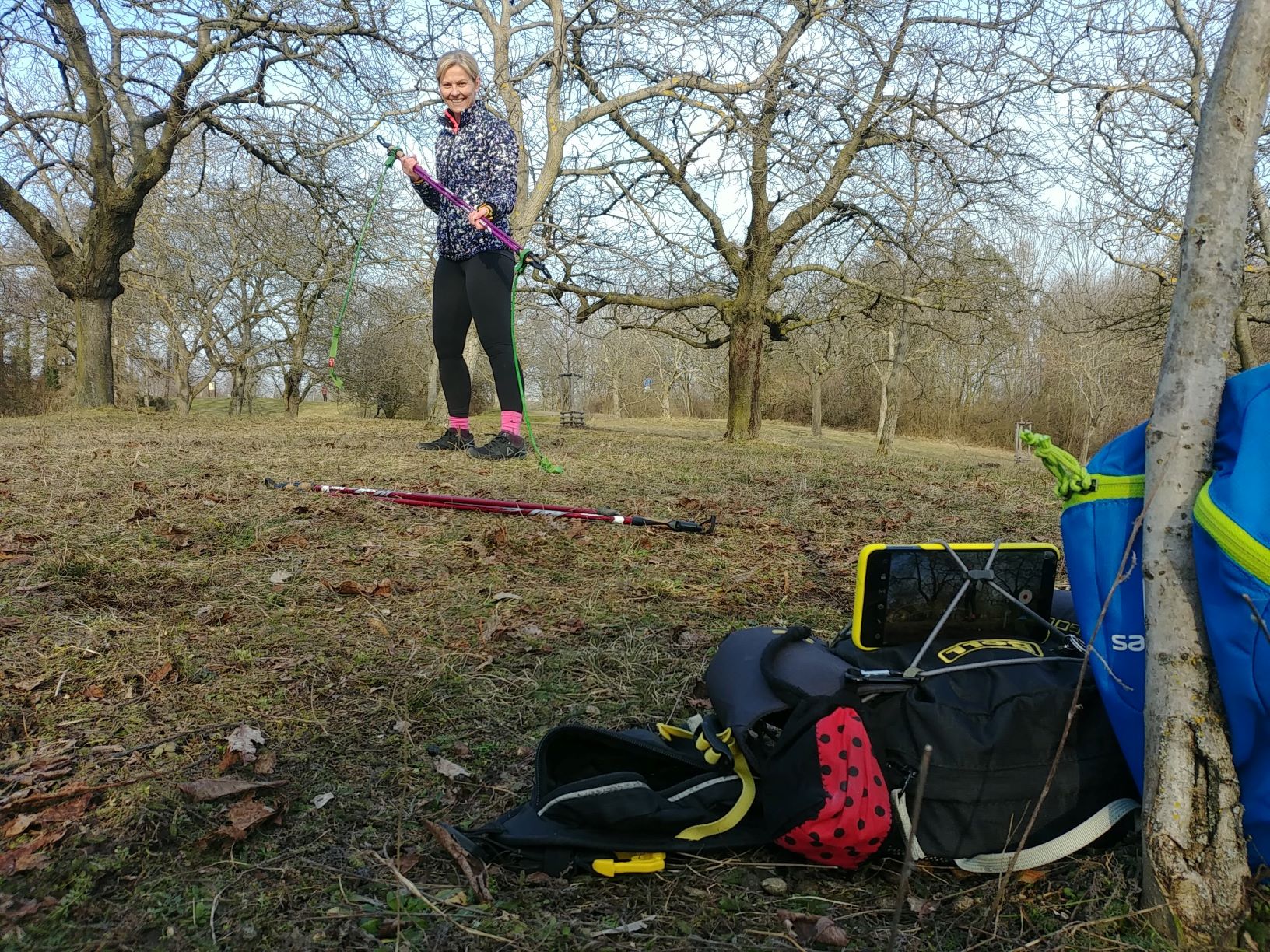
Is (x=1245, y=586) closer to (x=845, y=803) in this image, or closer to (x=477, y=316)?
(x=845, y=803)

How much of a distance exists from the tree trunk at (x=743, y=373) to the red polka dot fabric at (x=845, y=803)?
→ 10941 millimetres

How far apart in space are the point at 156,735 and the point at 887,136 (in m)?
9.86

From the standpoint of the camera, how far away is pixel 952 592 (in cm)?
166

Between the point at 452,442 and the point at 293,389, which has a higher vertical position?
the point at 293,389

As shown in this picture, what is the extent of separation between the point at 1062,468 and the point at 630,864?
1091mm

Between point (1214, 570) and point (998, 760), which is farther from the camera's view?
point (998, 760)

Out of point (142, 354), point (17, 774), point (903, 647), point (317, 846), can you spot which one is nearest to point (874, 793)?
point (903, 647)

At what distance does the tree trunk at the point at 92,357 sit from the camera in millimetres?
10828

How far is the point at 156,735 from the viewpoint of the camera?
1.59m

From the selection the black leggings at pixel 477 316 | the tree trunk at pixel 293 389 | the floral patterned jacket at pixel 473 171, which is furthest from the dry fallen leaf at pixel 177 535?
the tree trunk at pixel 293 389

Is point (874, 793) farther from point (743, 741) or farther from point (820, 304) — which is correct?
point (820, 304)

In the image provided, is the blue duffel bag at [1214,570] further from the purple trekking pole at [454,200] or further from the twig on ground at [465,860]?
the purple trekking pole at [454,200]

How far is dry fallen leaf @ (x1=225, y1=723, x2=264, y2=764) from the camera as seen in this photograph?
1558 millimetres

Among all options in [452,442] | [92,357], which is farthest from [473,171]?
[92,357]
